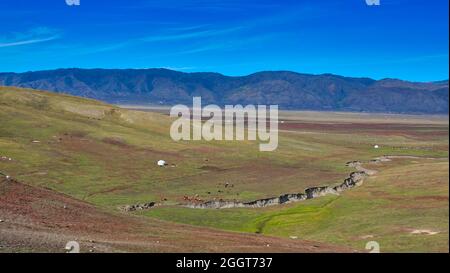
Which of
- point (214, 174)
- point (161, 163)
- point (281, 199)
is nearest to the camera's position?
point (281, 199)

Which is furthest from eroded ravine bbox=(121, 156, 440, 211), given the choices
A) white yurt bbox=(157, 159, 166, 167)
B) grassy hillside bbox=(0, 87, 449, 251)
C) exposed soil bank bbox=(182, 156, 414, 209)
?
white yurt bbox=(157, 159, 166, 167)

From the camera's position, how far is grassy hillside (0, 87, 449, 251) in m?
60.4

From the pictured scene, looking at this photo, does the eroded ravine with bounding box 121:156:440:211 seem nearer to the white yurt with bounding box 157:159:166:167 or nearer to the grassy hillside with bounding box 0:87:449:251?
the grassy hillside with bounding box 0:87:449:251

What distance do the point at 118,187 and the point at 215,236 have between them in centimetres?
4461

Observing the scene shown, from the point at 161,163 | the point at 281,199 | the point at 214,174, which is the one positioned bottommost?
the point at 281,199

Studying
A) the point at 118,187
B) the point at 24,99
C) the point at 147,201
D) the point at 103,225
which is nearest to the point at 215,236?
the point at 103,225

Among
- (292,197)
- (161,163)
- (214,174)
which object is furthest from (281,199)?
(161,163)

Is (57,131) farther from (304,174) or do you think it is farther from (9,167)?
(304,174)

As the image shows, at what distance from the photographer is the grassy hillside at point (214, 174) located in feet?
198

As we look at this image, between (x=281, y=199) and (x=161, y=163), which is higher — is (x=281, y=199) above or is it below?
below

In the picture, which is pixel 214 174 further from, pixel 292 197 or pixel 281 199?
pixel 281 199

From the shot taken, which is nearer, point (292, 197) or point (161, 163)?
point (292, 197)

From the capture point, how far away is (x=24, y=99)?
157875 mm

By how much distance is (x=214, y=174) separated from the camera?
329 ft
